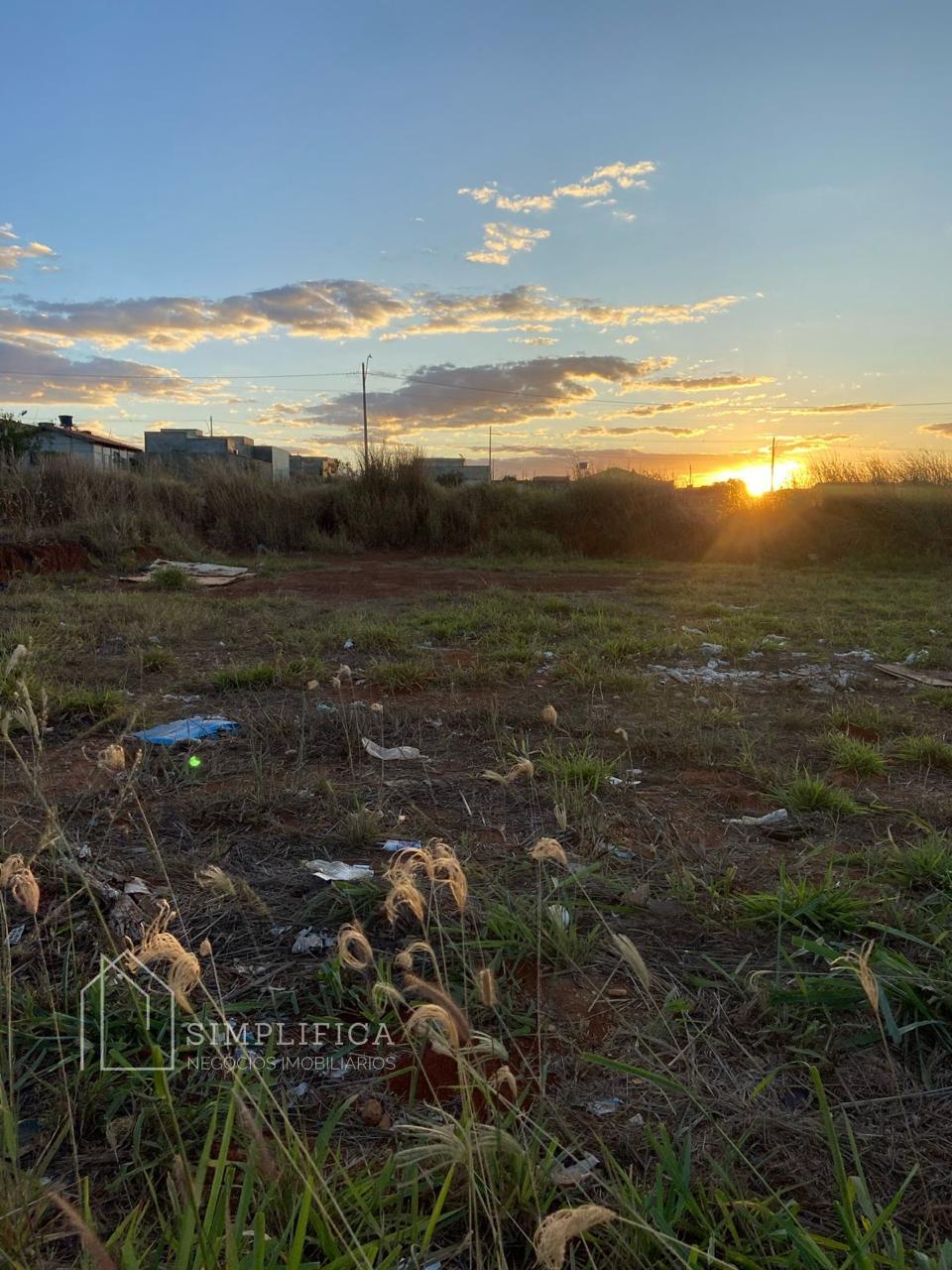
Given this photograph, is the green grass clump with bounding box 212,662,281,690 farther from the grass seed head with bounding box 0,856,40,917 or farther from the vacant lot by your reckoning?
the grass seed head with bounding box 0,856,40,917

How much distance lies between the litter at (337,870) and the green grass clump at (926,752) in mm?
2232

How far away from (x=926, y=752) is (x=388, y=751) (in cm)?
214

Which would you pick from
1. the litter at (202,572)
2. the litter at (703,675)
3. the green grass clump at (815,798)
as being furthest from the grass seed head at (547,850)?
the litter at (202,572)

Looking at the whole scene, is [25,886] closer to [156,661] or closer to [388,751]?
[388,751]

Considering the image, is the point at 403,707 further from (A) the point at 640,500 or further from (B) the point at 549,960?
(A) the point at 640,500

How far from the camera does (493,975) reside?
Answer: 124 cm

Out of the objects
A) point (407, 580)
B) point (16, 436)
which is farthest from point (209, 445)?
point (407, 580)

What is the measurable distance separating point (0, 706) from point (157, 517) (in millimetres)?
10479

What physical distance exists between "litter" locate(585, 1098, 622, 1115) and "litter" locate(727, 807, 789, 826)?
1286mm

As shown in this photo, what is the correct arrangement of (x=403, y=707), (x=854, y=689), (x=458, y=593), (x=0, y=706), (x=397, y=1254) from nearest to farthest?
(x=397, y=1254)
(x=0, y=706)
(x=403, y=707)
(x=854, y=689)
(x=458, y=593)

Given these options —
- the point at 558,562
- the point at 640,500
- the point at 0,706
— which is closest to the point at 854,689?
the point at 0,706

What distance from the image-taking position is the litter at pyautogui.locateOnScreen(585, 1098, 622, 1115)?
124cm

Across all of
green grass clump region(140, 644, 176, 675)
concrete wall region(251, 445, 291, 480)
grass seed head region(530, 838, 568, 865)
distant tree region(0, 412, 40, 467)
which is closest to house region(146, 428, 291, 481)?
concrete wall region(251, 445, 291, 480)

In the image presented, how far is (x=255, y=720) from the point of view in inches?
130
